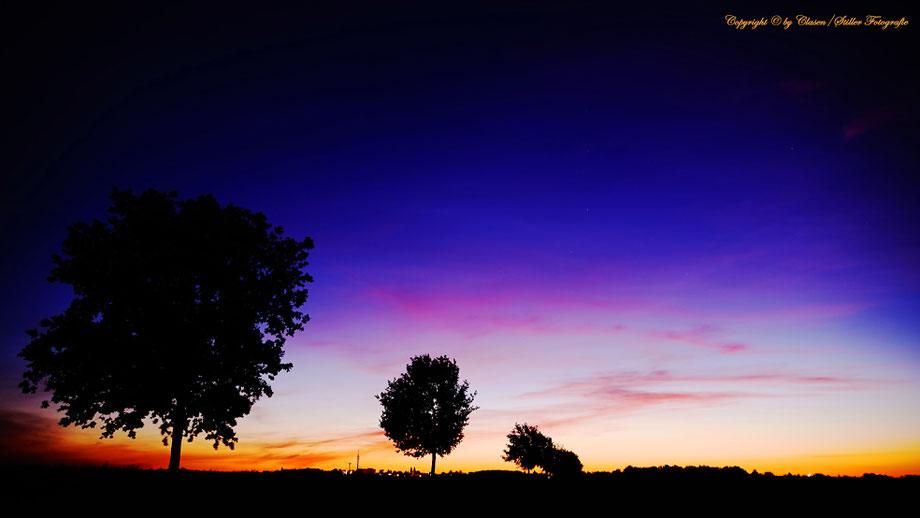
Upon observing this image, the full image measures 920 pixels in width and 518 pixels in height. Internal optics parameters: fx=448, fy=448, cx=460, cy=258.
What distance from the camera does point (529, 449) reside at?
74.8m

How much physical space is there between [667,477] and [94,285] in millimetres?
25072

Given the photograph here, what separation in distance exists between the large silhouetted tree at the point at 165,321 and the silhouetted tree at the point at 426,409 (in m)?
23.7

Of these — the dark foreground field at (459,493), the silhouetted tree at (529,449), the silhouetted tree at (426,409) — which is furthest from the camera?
the silhouetted tree at (529,449)

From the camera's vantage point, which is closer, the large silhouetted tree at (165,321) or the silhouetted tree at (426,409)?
the large silhouetted tree at (165,321)

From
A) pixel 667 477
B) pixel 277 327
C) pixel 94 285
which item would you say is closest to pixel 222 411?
pixel 277 327

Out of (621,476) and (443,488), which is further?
(621,476)

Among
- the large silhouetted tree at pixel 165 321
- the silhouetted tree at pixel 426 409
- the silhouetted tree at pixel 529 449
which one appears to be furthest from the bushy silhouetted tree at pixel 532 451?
the large silhouetted tree at pixel 165 321

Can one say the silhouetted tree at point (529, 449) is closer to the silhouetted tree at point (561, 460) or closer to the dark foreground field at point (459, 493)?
the silhouetted tree at point (561, 460)

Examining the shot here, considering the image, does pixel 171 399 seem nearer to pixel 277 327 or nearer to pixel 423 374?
pixel 277 327

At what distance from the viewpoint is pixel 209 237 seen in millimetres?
22250

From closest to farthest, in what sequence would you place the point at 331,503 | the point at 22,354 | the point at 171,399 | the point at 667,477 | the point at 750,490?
the point at 331,503
the point at 750,490
the point at 667,477
the point at 22,354
the point at 171,399

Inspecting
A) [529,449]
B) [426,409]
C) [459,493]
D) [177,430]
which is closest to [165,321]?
[177,430]

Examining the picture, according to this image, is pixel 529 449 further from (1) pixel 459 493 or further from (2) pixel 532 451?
(1) pixel 459 493

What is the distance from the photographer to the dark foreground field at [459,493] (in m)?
10.8
